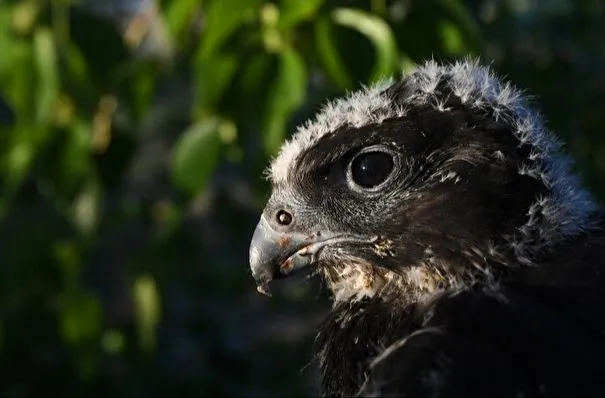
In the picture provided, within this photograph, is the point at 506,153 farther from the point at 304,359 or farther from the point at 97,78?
the point at 304,359

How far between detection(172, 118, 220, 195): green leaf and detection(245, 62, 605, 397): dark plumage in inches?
15.8

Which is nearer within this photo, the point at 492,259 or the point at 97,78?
the point at 492,259

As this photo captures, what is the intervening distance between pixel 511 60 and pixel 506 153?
55.5 inches

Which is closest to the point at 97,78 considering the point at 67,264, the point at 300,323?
the point at 67,264

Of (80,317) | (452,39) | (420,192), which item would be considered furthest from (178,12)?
(80,317)

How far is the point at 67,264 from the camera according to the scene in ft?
8.77

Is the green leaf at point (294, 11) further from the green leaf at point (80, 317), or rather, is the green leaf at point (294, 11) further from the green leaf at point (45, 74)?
the green leaf at point (80, 317)

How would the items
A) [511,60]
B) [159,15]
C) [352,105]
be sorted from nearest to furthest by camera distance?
[352,105]
[159,15]
[511,60]

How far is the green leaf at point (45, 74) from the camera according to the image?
2373 mm

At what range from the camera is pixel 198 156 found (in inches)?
94.1

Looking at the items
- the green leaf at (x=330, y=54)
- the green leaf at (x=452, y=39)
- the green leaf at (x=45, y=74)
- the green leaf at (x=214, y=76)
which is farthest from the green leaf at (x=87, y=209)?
the green leaf at (x=452, y=39)

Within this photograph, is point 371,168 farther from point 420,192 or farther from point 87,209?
point 87,209

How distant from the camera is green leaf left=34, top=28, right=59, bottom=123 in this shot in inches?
93.4

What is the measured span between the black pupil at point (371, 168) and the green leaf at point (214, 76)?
0.50 metres
